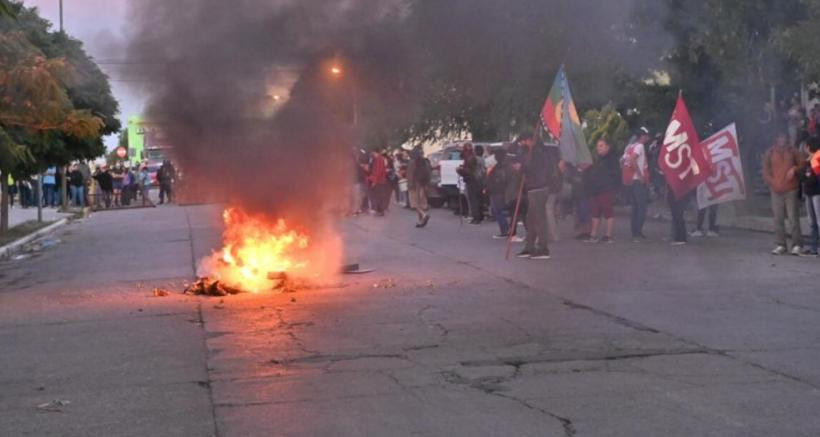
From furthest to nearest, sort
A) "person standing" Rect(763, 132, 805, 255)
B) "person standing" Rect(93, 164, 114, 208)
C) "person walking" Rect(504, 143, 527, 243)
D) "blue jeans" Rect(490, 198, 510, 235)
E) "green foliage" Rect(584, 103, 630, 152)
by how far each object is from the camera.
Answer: "person standing" Rect(93, 164, 114, 208), "green foliage" Rect(584, 103, 630, 152), "blue jeans" Rect(490, 198, 510, 235), "person walking" Rect(504, 143, 527, 243), "person standing" Rect(763, 132, 805, 255)

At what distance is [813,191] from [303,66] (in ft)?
22.7

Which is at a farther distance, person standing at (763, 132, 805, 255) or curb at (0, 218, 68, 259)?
curb at (0, 218, 68, 259)

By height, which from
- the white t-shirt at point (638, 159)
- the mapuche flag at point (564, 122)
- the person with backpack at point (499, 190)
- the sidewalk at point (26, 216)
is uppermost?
the mapuche flag at point (564, 122)

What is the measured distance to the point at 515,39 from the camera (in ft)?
43.0

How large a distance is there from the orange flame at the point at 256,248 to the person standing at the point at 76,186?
99.0ft

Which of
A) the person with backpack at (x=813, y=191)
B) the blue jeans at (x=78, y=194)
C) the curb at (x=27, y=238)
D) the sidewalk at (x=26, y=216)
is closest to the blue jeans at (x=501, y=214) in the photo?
the person with backpack at (x=813, y=191)

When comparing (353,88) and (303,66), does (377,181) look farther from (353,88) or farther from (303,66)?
(303,66)

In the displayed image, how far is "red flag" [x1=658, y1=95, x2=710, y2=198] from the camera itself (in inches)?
687

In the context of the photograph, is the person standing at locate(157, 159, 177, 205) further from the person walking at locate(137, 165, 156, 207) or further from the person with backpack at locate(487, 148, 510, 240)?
the person with backpack at locate(487, 148, 510, 240)

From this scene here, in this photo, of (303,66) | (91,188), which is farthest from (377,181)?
(91,188)

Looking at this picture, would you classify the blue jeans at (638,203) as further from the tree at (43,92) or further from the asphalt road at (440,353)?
the tree at (43,92)

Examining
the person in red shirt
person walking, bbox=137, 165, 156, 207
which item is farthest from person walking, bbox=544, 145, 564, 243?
person walking, bbox=137, 165, 156, 207

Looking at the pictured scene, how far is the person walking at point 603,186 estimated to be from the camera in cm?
1873

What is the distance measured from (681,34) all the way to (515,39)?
4.15m
